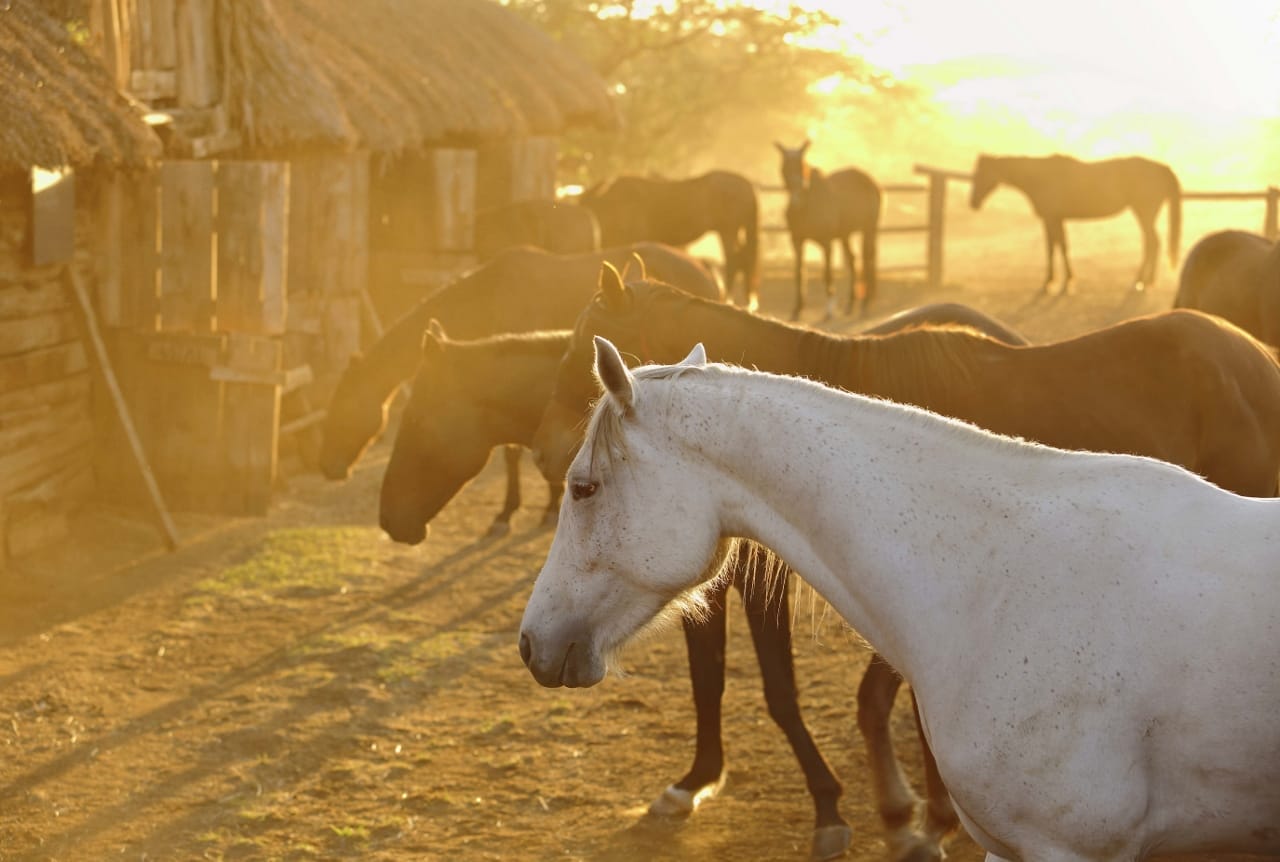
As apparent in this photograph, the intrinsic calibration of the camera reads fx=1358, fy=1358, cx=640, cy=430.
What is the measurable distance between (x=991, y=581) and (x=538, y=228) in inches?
418

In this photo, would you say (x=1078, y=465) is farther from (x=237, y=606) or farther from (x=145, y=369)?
(x=145, y=369)

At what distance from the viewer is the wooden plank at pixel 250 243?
884 centimetres

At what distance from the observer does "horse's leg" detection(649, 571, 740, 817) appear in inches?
198

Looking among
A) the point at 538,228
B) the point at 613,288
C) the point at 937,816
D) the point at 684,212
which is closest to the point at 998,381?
the point at 613,288

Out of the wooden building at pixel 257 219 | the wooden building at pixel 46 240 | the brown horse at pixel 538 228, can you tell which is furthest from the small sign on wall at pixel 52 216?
the brown horse at pixel 538 228

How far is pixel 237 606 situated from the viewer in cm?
749

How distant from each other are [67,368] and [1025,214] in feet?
129

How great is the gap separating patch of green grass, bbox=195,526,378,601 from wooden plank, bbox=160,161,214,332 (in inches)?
61.6

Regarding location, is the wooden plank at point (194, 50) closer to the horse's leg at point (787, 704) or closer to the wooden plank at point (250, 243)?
the wooden plank at point (250, 243)

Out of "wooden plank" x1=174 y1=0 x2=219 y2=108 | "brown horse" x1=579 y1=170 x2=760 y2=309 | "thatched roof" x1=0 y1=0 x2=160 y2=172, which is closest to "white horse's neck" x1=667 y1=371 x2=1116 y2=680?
"thatched roof" x1=0 y1=0 x2=160 y2=172

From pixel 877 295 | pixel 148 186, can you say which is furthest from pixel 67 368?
pixel 877 295

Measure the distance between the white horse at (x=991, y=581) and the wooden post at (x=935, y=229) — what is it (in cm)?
1972

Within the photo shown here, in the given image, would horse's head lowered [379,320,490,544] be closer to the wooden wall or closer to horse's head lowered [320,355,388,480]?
horse's head lowered [320,355,388,480]

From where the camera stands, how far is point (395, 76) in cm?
1341
